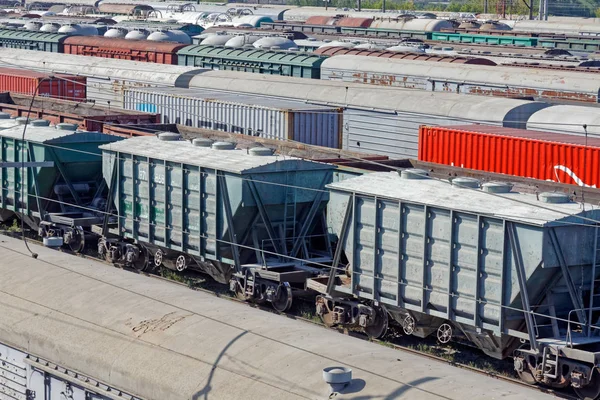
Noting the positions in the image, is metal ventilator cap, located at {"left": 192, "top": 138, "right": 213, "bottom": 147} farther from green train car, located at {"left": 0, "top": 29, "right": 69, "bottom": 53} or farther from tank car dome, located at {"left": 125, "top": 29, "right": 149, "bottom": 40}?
tank car dome, located at {"left": 125, "top": 29, "right": 149, "bottom": 40}

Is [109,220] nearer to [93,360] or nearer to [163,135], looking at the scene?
[163,135]

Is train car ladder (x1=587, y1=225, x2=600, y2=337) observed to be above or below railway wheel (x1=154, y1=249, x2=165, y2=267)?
above

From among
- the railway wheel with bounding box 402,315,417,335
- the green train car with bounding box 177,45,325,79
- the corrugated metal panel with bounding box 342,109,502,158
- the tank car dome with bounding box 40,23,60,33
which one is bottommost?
the railway wheel with bounding box 402,315,417,335

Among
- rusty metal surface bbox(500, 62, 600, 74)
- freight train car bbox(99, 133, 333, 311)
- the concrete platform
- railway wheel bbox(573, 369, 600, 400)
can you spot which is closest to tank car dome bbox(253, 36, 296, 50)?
rusty metal surface bbox(500, 62, 600, 74)

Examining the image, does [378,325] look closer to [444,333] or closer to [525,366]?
[444,333]

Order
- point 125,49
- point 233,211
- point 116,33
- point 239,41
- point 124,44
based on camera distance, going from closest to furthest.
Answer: point 233,211 < point 125,49 < point 124,44 < point 239,41 < point 116,33

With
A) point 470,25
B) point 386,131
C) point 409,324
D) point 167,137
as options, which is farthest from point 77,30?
point 409,324

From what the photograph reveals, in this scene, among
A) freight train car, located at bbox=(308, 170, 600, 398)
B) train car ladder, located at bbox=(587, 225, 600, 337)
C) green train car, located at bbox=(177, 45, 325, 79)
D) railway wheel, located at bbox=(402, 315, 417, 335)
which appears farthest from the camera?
green train car, located at bbox=(177, 45, 325, 79)
